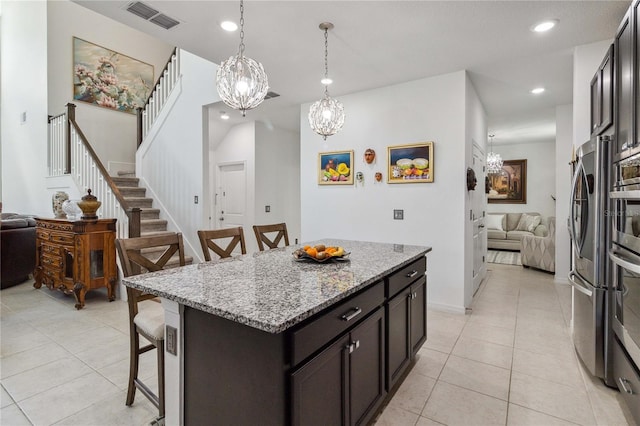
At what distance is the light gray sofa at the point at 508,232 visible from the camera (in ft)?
24.1

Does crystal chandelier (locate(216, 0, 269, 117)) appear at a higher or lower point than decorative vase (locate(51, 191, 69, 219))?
higher

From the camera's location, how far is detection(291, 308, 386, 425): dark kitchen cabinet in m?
1.23

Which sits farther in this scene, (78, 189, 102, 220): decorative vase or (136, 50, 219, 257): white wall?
(136, 50, 219, 257): white wall

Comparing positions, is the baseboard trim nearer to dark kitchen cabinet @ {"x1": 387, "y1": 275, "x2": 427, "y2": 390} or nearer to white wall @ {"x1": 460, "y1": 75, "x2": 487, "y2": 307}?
white wall @ {"x1": 460, "y1": 75, "x2": 487, "y2": 307}

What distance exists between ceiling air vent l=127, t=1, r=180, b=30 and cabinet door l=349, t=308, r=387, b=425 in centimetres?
280

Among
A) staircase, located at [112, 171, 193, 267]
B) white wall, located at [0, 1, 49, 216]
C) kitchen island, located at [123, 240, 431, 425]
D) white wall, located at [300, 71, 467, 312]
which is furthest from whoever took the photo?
white wall, located at [0, 1, 49, 216]

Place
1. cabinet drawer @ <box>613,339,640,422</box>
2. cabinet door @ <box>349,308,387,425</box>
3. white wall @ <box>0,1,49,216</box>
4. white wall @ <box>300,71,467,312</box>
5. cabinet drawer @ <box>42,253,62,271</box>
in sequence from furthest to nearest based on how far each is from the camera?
white wall @ <box>0,1,49,216</box>, cabinet drawer @ <box>42,253,62,271</box>, white wall @ <box>300,71,467,312</box>, cabinet drawer @ <box>613,339,640,422</box>, cabinet door @ <box>349,308,387,425</box>

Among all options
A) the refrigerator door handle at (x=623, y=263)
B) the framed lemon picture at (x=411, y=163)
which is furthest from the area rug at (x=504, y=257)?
the refrigerator door handle at (x=623, y=263)

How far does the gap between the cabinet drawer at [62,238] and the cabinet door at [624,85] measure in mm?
5339

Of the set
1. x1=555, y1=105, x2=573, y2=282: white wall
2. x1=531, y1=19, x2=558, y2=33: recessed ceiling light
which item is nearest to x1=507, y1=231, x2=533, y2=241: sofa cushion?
x1=555, y1=105, x2=573, y2=282: white wall

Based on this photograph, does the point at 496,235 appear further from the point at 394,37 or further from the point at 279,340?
the point at 279,340

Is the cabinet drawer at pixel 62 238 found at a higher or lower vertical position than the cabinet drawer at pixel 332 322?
higher

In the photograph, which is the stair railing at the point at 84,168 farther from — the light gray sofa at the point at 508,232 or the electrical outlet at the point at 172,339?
the light gray sofa at the point at 508,232

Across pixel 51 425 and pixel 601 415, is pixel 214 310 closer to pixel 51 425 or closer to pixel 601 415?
pixel 51 425
